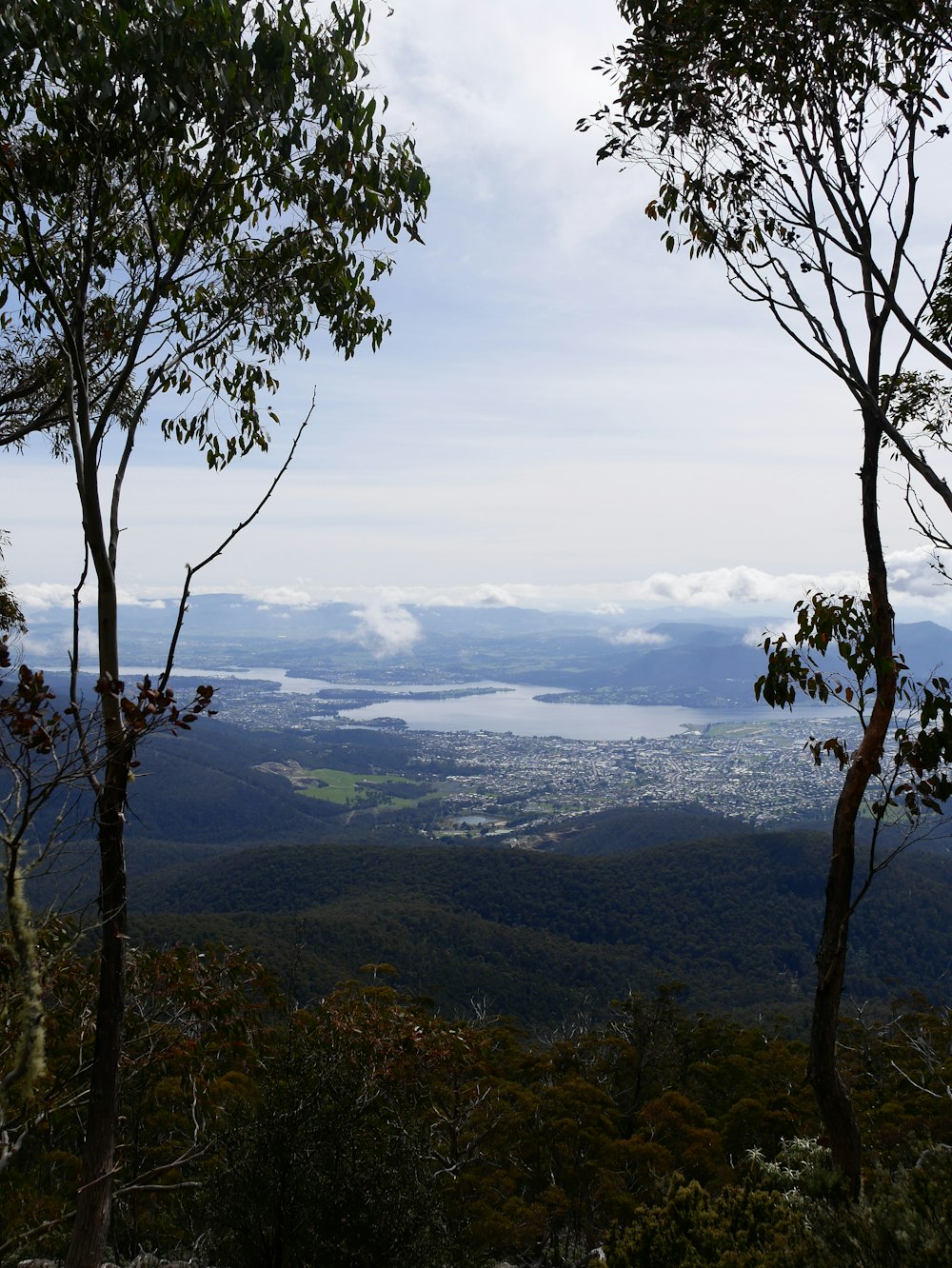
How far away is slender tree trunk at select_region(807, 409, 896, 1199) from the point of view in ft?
11.2

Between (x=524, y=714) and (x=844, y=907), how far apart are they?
161 m

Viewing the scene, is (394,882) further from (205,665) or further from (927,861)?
(205,665)

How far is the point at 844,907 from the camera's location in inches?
137

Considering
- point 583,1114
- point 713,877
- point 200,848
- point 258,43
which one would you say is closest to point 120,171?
point 258,43

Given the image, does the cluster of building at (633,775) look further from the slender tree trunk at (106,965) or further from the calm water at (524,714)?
the slender tree trunk at (106,965)

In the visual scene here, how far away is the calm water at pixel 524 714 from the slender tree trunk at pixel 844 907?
13105 cm

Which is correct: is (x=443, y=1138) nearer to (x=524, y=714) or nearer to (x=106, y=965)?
(x=106, y=965)

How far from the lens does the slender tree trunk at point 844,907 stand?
3.42 meters

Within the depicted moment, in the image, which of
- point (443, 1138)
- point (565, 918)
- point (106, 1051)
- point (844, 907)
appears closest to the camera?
point (106, 1051)

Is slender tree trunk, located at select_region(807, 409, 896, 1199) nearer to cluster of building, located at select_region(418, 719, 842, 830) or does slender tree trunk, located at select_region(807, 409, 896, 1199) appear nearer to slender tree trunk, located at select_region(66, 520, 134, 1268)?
slender tree trunk, located at select_region(66, 520, 134, 1268)

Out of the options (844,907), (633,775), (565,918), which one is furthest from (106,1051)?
(633,775)

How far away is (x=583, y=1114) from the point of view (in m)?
9.70

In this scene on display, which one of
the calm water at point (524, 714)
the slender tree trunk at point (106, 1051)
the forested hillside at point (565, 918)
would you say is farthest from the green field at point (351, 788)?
the slender tree trunk at point (106, 1051)

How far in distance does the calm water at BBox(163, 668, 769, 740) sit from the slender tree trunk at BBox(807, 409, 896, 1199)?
430 ft
